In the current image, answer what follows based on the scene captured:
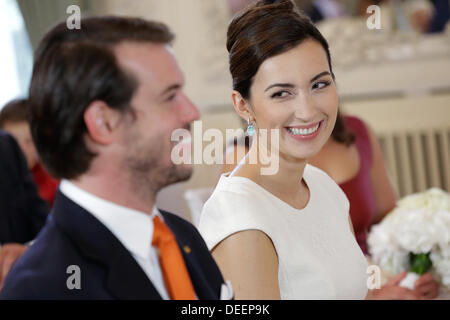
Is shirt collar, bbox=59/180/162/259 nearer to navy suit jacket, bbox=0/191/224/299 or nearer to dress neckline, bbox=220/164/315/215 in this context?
navy suit jacket, bbox=0/191/224/299

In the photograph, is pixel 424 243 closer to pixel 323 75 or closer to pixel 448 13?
pixel 323 75

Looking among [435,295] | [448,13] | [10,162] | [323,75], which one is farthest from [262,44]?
[448,13]

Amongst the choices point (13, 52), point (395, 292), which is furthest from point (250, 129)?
point (13, 52)

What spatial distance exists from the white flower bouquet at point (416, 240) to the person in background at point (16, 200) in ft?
2.84

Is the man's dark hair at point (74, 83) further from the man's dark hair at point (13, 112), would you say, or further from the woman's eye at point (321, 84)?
the man's dark hair at point (13, 112)

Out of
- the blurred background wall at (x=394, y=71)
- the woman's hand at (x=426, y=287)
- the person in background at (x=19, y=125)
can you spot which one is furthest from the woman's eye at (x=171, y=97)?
the blurred background wall at (x=394, y=71)

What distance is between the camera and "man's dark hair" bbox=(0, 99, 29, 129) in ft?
5.73

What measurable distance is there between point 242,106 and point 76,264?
0.25 m

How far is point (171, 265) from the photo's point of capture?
2.07ft

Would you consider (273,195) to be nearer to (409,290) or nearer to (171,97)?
(171,97)

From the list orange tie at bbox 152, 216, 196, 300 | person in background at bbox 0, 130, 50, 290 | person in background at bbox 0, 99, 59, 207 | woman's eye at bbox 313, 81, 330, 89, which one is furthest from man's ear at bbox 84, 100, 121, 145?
person in background at bbox 0, 99, 59, 207

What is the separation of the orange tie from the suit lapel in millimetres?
24
